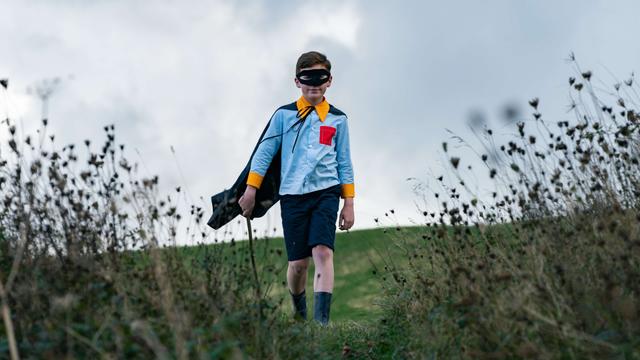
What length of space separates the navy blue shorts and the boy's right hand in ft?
0.76

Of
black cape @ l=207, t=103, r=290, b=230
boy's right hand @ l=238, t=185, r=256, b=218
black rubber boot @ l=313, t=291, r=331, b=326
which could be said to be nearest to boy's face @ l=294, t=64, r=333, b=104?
black cape @ l=207, t=103, r=290, b=230

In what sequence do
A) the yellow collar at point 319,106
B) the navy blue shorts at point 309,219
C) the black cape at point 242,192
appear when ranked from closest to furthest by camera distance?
the navy blue shorts at point 309,219, the black cape at point 242,192, the yellow collar at point 319,106

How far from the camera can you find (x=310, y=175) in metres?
6.42

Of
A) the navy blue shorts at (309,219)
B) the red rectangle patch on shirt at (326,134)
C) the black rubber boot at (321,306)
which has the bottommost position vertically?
the black rubber boot at (321,306)

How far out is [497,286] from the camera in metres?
4.70

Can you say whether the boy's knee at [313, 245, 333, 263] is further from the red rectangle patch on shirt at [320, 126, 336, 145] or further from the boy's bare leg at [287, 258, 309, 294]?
the red rectangle patch on shirt at [320, 126, 336, 145]

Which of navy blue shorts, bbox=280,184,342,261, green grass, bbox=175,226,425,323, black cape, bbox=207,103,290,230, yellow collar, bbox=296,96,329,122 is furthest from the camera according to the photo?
green grass, bbox=175,226,425,323

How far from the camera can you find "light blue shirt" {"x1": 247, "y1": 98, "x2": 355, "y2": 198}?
6434mm

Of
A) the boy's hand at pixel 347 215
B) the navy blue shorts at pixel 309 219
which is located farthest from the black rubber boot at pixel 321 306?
the boy's hand at pixel 347 215

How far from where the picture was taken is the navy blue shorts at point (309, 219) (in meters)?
6.34

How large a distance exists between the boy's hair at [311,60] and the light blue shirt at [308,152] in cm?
29

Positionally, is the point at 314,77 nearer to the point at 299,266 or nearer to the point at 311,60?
the point at 311,60

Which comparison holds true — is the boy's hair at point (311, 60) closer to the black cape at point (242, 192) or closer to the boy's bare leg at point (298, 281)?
the black cape at point (242, 192)

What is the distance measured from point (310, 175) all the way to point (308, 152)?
7.4 inches
